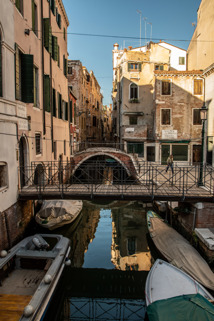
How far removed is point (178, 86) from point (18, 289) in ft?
66.2

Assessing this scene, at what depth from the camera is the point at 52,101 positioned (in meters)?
15.0

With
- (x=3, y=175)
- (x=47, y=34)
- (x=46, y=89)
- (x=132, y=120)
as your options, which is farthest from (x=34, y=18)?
(x=132, y=120)

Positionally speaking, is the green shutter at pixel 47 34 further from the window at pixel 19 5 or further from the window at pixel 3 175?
the window at pixel 3 175

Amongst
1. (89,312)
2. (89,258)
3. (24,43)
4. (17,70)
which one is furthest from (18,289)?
(24,43)

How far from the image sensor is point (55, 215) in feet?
39.1

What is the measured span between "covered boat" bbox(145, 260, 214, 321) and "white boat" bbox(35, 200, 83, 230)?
18.9 feet

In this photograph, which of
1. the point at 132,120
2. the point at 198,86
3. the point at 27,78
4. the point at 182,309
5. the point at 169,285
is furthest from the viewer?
the point at 132,120

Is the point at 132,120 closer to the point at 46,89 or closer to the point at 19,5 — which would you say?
the point at 46,89

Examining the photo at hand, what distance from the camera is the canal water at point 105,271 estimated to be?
7332 mm

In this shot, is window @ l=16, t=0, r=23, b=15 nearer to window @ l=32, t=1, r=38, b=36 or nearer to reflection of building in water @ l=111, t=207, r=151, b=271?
window @ l=32, t=1, r=38, b=36

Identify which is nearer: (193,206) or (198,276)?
(198,276)

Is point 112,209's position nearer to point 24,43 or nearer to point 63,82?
point 63,82

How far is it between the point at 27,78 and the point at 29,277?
7.43m

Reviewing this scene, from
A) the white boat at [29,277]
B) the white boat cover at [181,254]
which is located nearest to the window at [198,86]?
the white boat cover at [181,254]
